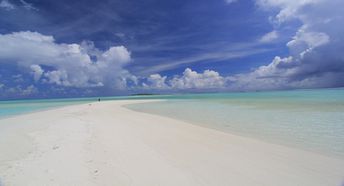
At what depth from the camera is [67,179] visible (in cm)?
363

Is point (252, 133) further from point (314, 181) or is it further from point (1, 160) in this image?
point (1, 160)

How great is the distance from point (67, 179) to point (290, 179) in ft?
14.7

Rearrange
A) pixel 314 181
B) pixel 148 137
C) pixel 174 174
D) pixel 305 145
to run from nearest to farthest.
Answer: pixel 314 181, pixel 174 174, pixel 305 145, pixel 148 137

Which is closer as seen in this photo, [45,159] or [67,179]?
[67,179]

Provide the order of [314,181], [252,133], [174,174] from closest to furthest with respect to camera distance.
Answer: [314,181], [174,174], [252,133]

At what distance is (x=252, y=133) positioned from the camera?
7.74m

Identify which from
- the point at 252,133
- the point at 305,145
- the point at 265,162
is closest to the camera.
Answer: the point at 265,162

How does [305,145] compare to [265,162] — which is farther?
[305,145]

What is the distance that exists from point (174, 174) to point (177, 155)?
122 cm

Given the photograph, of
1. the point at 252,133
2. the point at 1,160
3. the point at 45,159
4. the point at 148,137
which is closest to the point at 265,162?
the point at 252,133

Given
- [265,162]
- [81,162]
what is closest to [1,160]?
[81,162]

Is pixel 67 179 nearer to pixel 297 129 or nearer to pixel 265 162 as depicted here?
pixel 265 162

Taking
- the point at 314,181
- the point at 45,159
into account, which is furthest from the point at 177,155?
the point at 45,159

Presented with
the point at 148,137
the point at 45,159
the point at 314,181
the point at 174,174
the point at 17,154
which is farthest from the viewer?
the point at 148,137
